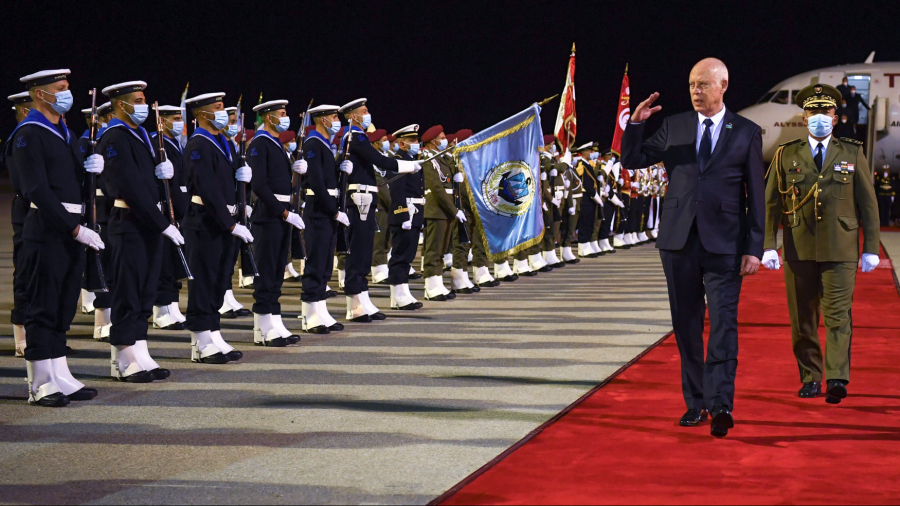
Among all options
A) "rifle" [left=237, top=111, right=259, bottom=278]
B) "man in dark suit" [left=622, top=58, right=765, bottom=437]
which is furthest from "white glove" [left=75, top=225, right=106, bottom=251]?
"man in dark suit" [left=622, top=58, right=765, bottom=437]

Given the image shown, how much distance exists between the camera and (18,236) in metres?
7.31

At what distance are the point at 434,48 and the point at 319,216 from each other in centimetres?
2198

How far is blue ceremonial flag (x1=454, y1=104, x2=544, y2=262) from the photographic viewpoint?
504 inches

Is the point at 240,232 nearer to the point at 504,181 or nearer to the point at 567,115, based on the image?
the point at 504,181

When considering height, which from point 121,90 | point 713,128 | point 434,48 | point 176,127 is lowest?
point 713,128

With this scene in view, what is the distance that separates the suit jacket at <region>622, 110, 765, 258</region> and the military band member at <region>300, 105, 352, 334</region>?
13.9 ft

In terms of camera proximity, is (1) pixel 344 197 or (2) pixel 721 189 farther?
(1) pixel 344 197

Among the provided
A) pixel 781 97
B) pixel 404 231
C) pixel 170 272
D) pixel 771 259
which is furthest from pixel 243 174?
pixel 781 97

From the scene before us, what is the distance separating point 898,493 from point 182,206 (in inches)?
294

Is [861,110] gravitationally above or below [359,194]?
above

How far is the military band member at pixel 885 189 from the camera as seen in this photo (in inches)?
1131

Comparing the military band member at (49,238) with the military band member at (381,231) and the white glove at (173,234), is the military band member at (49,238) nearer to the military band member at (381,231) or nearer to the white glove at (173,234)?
the white glove at (173,234)

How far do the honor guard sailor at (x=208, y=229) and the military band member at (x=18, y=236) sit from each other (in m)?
1.18

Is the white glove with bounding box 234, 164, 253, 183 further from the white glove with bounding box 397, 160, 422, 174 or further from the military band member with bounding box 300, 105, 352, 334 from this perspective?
the white glove with bounding box 397, 160, 422, 174
